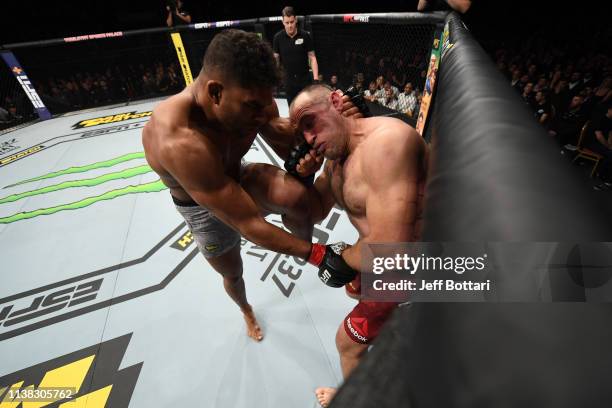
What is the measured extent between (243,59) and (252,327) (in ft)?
5.26

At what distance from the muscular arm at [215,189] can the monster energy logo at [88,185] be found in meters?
2.84

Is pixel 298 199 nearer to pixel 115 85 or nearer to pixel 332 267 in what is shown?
pixel 332 267

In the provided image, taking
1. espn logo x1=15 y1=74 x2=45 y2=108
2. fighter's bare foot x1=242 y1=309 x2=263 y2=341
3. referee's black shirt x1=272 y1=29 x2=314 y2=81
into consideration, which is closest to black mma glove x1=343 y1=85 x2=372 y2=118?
fighter's bare foot x1=242 y1=309 x2=263 y2=341

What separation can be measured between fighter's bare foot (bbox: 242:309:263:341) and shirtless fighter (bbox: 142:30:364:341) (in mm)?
630

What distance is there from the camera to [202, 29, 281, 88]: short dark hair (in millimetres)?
1124

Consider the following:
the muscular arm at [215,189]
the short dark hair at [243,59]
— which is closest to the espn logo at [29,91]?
the muscular arm at [215,189]

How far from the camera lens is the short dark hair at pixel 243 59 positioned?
1124mm

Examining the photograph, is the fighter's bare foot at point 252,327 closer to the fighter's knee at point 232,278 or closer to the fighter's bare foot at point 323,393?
the fighter's knee at point 232,278

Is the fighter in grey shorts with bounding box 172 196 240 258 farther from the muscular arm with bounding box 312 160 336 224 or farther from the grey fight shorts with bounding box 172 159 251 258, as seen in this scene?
the muscular arm with bounding box 312 160 336 224

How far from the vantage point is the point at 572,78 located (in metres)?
4.57

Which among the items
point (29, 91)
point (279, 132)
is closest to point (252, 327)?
point (279, 132)

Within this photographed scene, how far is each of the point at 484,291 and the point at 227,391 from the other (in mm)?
1767

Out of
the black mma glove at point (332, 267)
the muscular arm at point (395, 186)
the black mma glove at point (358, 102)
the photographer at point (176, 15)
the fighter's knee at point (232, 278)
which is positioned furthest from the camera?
the photographer at point (176, 15)

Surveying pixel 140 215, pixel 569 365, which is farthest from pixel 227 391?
pixel 140 215
